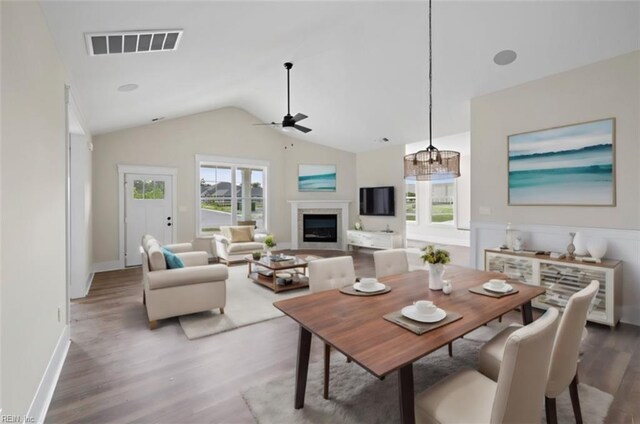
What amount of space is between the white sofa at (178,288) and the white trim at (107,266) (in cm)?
310

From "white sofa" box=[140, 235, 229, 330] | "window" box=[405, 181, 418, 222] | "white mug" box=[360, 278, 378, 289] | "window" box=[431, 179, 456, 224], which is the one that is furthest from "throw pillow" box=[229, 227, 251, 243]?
"window" box=[431, 179, 456, 224]

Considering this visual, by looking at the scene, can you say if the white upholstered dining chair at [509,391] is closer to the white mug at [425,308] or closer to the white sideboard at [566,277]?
the white mug at [425,308]

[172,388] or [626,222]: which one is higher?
[626,222]

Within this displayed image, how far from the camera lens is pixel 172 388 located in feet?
7.13

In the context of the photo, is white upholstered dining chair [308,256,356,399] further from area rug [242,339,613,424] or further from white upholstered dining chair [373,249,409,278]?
area rug [242,339,613,424]

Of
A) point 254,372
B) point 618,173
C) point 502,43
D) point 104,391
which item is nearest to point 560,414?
point 254,372

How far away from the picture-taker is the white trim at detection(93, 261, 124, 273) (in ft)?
18.6

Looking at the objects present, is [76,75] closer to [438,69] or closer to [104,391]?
[104,391]

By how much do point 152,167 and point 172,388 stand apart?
5.23 m

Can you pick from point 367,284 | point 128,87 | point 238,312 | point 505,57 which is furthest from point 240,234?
point 505,57

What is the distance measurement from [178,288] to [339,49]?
12.2 feet

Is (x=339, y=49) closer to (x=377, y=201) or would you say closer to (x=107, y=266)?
(x=377, y=201)

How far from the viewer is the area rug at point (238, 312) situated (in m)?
3.15

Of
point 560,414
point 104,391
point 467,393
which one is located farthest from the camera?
point 104,391
